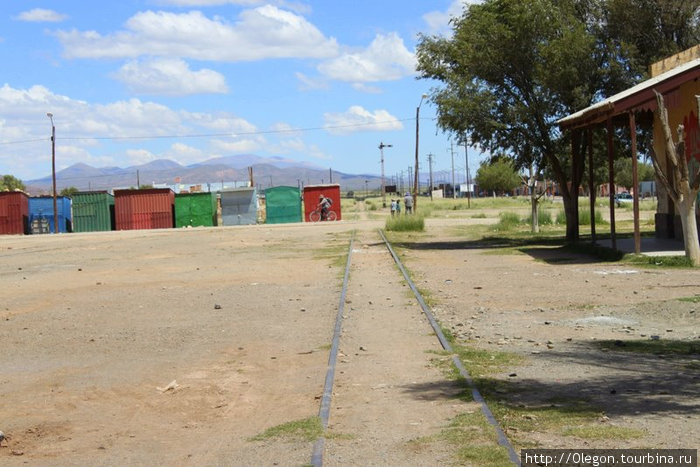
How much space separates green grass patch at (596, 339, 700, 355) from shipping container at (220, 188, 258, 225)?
57.4 metres

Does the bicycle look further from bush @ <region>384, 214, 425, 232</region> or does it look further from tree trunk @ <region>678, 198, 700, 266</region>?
tree trunk @ <region>678, 198, 700, 266</region>

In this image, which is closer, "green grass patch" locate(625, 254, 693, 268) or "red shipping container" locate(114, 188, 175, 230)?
"green grass patch" locate(625, 254, 693, 268)

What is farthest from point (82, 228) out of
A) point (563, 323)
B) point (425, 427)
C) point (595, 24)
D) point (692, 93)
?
point (425, 427)

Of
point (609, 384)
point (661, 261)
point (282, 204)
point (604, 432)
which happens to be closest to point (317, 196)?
point (282, 204)

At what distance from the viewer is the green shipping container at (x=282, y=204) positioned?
6888 centimetres

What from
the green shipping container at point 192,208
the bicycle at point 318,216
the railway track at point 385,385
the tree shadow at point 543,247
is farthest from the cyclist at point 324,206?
the railway track at point 385,385

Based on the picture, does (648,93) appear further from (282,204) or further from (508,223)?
(282,204)

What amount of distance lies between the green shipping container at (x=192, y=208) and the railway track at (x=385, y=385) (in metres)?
52.6

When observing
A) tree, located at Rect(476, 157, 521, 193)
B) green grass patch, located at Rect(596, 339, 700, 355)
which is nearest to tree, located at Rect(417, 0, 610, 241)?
green grass patch, located at Rect(596, 339, 700, 355)

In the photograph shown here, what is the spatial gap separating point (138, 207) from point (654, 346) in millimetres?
59434

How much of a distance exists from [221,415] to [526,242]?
26.5 m

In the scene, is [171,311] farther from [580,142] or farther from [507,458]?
[580,142]

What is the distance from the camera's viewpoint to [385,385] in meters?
9.30

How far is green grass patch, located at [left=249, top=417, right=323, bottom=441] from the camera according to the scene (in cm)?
738
